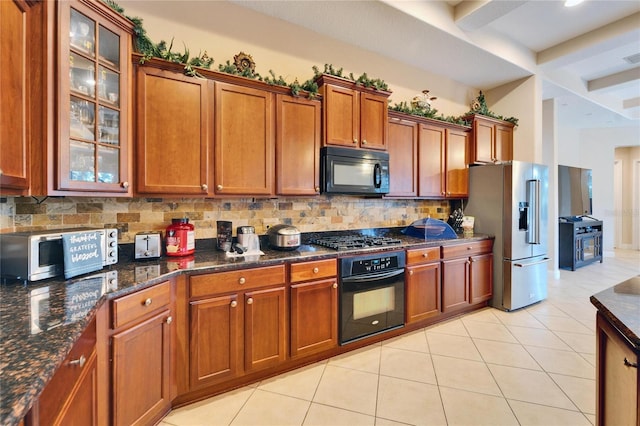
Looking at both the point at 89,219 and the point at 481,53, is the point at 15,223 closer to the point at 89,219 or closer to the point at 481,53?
the point at 89,219

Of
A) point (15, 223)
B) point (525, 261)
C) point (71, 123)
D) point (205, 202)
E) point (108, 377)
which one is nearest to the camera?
point (108, 377)

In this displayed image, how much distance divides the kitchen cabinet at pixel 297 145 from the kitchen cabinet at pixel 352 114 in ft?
0.37

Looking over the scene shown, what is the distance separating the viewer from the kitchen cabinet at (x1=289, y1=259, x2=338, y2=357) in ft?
6.95

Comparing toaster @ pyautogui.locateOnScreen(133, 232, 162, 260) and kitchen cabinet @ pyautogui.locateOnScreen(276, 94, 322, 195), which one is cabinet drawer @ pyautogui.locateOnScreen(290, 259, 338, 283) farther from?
toaster @ pyautogui.locateOnScreen(133, 232, 162, 260)

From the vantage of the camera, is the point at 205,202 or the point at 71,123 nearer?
the point at 71,123

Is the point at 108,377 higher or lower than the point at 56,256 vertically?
lower

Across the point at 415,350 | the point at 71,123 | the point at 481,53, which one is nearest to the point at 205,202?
the point at 71,123

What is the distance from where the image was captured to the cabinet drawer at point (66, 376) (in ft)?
2.51

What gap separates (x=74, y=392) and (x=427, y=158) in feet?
11.3

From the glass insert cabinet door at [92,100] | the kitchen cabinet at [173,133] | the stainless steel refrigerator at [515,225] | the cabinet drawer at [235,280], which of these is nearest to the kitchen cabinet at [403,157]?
the stainless steel refrigerator at [515,225]

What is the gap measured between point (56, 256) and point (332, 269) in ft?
5.53

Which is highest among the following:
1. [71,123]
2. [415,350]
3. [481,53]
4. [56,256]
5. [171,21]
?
[481,53]

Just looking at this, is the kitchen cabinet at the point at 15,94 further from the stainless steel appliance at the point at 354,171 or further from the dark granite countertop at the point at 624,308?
the dark granite countertop at the point at 624,308

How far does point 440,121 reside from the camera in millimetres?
3434
